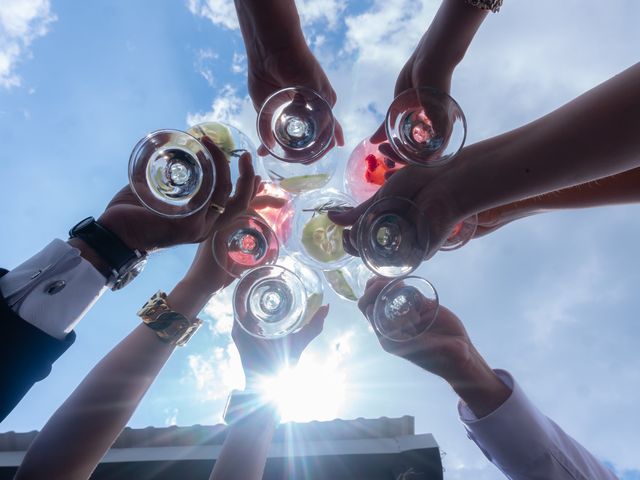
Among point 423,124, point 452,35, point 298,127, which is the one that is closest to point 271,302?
Result: point 298,127

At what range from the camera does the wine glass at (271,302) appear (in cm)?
214

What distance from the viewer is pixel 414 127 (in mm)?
2008

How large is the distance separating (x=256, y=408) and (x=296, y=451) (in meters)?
2.40

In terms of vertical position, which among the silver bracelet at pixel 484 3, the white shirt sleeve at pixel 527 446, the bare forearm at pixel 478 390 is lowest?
the white shirt sleeve at pixel 527 446

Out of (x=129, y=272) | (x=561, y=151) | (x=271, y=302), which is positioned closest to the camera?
(x=561, y=151)

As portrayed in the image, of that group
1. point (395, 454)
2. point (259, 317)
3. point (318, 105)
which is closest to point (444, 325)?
point (259, 317)

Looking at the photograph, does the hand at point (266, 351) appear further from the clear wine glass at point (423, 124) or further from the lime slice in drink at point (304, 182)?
the clear wine glass at point (423, 124)

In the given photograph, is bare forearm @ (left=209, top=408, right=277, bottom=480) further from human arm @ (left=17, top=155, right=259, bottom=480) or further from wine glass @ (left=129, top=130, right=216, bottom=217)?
wine glass @ (left=129, top=130, right=216, bottom=217)

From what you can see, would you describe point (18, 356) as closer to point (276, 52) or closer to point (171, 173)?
point (171, 173)

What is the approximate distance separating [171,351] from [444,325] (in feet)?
4.60

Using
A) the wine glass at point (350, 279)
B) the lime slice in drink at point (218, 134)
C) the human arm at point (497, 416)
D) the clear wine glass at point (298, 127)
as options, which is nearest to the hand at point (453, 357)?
the human arm at point (497, 416)

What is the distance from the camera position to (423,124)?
1988 millimetres

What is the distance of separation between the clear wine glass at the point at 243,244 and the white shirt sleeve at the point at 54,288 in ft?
2.33

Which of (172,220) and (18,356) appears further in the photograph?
(172,220)
